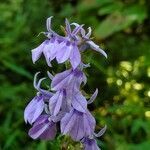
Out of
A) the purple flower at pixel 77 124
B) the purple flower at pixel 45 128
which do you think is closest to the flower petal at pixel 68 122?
the purple flower at pixel 77 124

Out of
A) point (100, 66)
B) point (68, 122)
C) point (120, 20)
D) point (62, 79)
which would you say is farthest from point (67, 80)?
point (120, 20)

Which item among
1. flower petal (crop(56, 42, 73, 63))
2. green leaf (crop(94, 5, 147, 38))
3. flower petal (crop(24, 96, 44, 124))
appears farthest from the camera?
green leaf (crop(94, 5, 147, 38))

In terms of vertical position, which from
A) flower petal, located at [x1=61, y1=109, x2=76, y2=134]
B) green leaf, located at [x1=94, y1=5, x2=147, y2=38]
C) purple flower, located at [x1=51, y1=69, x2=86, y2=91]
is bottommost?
green leaf, located at [x1=94, y1=5, x2=147, y2=38]

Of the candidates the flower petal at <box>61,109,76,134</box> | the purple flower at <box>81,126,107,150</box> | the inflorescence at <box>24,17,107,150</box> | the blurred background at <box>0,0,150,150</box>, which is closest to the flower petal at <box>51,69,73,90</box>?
the inflorescence at <box>24,17,107,150</box>

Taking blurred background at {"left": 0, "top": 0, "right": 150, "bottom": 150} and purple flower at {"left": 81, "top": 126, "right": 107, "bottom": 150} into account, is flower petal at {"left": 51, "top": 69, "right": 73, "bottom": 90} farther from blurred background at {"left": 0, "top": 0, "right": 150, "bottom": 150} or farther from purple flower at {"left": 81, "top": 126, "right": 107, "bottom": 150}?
blurred background at {"left": 0, "top": 0, "right": 150, "bottom": 150}

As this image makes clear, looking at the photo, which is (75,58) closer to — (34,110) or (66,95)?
(66,95)

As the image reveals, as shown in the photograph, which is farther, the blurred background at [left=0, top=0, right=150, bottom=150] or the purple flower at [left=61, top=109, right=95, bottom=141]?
the blurred background at [left=0, top=0, right=150, bottom=150]

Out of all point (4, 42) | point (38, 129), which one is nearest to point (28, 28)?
point (4, 42)

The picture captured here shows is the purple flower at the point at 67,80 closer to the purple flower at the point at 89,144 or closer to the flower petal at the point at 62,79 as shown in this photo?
the flower petal at the point at 62,79
